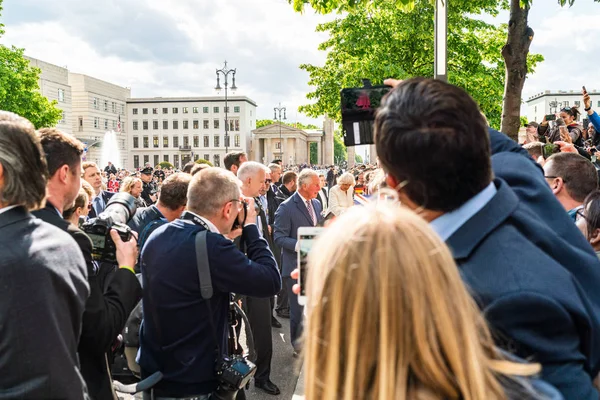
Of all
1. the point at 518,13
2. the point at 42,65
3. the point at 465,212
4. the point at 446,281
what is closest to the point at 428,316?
the point at 446,281

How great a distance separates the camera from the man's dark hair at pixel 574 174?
3916mm

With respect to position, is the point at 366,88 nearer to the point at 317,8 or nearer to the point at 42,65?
the point at 317,8

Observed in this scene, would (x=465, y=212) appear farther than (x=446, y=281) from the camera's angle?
Yes

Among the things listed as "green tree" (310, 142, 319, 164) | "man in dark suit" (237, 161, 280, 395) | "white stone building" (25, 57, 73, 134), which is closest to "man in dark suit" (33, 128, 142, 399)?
"man in dark suit" (237, 161, 280, 395)

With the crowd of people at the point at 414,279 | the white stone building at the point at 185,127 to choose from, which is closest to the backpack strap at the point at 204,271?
the crowd of people at the point at 414,279

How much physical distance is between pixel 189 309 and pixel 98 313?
68 centimetres

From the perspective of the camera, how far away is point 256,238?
3.60m

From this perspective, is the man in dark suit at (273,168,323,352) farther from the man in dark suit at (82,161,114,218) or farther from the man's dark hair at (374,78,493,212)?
the man's dark hair at (374,78,493,212)

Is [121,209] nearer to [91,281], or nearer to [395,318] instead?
[91,281]

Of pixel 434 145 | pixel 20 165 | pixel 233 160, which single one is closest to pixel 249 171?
pixel 233 160

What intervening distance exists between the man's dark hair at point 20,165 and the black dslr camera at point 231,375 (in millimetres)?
1523

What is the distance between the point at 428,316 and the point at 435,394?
171 millimetres

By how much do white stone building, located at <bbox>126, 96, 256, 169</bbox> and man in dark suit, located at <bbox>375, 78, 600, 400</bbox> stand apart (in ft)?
388

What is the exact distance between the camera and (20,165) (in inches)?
78.5
